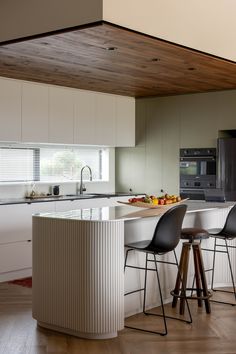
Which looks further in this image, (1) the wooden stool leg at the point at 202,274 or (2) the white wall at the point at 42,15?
(1) the wooden stool leg at the point at 202,274

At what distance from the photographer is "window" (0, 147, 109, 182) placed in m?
7.23

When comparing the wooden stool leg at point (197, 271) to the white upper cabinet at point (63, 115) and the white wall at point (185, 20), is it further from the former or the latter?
Answer: the white upper cabinet at point (63, 115)

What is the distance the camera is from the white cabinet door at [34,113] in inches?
265

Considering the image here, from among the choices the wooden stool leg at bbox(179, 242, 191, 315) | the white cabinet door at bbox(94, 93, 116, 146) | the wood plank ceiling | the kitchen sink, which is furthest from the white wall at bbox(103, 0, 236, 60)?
the kitchen sink

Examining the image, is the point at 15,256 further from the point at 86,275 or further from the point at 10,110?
the point at 86,275

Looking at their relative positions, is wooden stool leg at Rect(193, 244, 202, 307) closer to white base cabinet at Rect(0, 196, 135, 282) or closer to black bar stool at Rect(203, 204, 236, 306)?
black bar stool at Rect(203, 204, 236, 306)

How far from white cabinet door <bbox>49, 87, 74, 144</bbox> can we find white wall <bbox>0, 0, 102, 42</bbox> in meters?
2.33

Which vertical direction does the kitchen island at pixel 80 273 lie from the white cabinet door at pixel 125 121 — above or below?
below

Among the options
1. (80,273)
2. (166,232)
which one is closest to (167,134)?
(166,232)

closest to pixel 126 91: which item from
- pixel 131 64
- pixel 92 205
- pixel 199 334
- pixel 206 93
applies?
pixel 206 93

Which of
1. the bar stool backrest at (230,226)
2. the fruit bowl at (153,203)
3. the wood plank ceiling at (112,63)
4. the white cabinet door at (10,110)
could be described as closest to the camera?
the wood plank ceiling at (112,63)

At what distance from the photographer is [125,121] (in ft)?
27.1

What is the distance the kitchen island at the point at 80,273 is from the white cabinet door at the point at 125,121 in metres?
3.62

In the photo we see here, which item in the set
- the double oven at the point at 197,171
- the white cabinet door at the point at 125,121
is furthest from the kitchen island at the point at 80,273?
the white cabinet door at the point at 125,121
